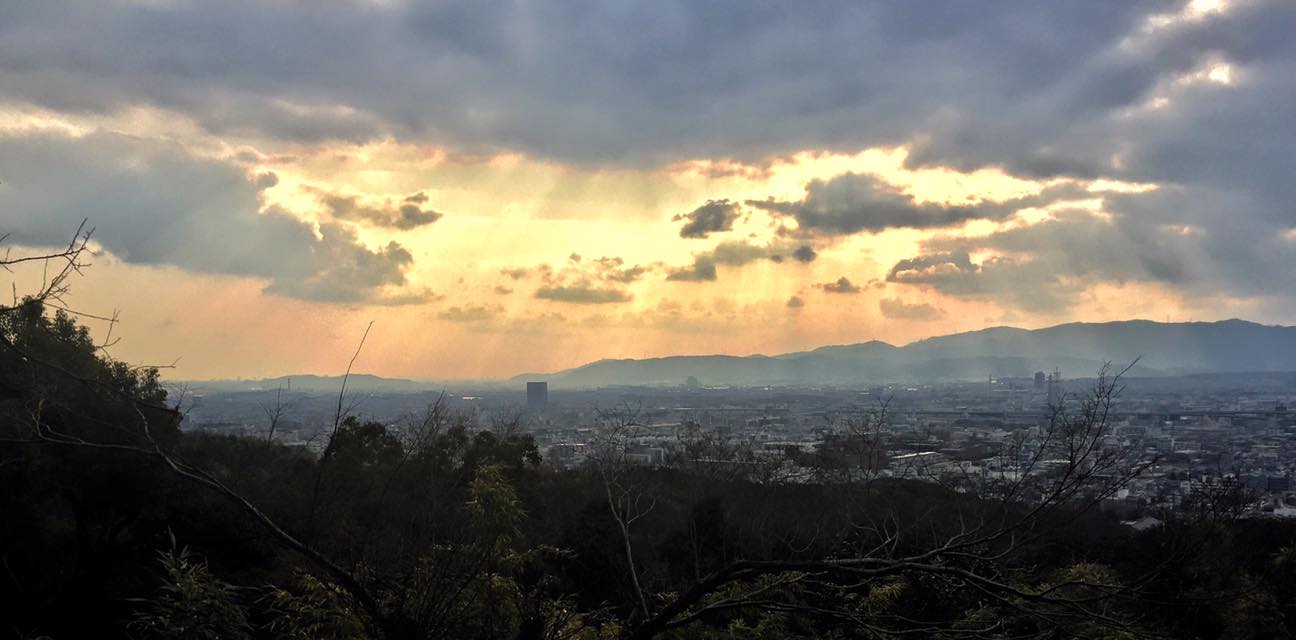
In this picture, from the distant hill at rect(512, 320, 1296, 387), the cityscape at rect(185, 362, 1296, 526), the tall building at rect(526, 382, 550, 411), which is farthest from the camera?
the distant hill at rect(512, 320, 1296, 387)

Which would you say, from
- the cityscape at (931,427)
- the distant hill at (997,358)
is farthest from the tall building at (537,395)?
the distant hill at (997,358)

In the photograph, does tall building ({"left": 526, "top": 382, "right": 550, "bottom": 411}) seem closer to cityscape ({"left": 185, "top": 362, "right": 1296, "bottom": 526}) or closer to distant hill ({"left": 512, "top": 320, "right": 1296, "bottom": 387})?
cityscape ({"left": 185, "top": 362, "right": 1296, "bottom": 526})

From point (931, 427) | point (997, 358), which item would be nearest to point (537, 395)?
point (931, 427)

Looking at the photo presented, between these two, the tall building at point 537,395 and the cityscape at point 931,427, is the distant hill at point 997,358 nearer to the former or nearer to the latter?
the cityscape at point 931,427

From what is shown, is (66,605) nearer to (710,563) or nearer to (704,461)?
(710,563)

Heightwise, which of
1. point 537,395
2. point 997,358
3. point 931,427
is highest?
point 997,358

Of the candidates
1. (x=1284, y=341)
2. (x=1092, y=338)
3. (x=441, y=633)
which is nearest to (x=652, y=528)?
(x=441, y=633)

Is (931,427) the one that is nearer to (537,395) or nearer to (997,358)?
(537,395)

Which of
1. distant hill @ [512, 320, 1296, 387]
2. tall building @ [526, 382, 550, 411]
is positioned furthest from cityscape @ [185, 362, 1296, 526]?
distant hill @ [512, 320, 1296, 387]
